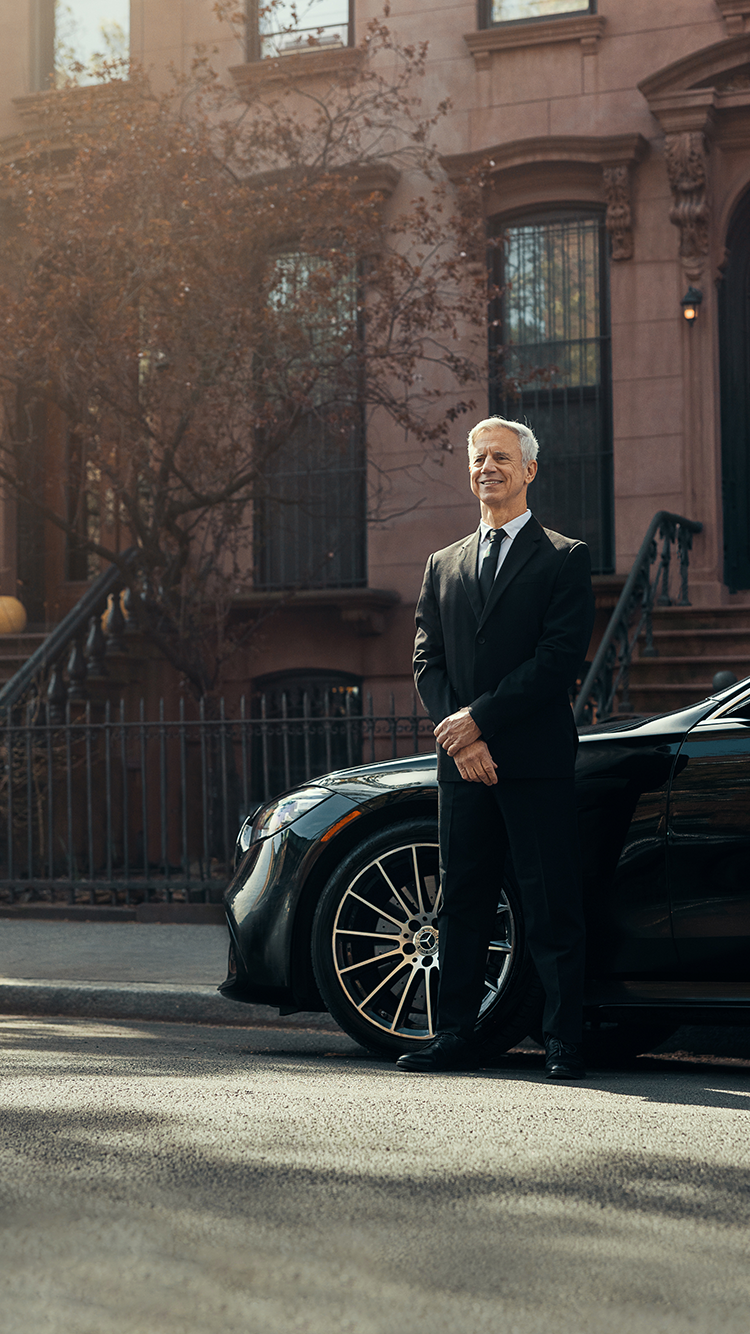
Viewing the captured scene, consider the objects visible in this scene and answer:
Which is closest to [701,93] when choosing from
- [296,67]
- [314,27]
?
[296,67]

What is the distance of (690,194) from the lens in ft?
42.7

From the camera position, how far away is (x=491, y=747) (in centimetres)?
490

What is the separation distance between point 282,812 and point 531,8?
11.1 metres

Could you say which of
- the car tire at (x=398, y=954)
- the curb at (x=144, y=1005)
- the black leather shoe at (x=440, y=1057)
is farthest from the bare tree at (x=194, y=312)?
the black leather shoe at (x=440, y=1057)

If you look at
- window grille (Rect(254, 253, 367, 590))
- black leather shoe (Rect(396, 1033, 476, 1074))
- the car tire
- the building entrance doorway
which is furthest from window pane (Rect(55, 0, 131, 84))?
black leather shoe (Rect(396, 1033, 476, 1074))

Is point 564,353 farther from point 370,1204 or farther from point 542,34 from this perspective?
point 370,1204

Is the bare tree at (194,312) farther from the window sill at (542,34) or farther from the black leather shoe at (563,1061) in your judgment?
the black leather shoe at (563,1061)

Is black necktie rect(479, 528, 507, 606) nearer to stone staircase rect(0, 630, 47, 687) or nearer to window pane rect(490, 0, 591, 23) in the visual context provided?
stone staircase rect(0, 630, 47, 687)

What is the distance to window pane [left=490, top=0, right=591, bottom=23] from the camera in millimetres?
13984

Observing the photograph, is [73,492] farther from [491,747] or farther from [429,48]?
[491,747]

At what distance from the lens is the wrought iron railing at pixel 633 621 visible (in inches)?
378

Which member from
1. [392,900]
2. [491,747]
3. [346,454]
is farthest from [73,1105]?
[346,454]

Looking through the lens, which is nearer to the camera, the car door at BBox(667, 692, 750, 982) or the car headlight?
the car door at BBox(667, 692, 750, 982)

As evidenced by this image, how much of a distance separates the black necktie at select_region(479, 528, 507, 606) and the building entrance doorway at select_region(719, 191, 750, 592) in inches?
341
